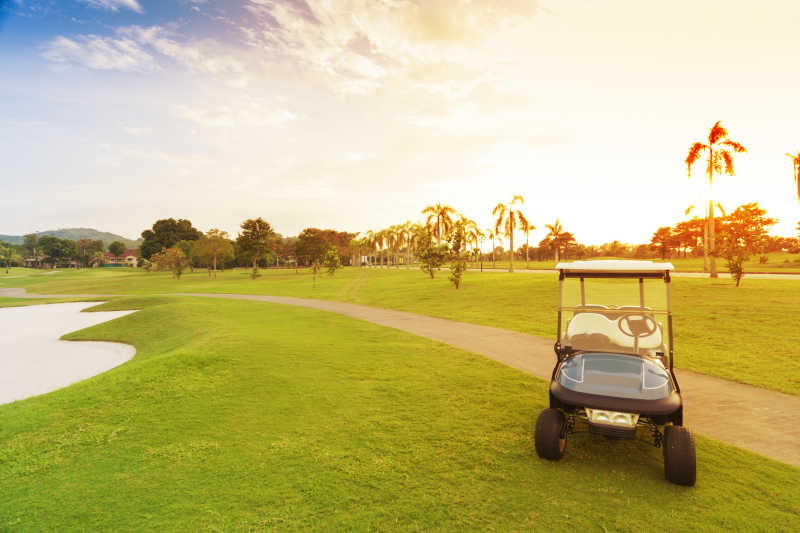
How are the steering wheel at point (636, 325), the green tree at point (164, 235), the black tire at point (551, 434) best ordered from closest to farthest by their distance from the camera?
the black tire at point (551, 434) → the steering wheel at point (636, 325) → the green tree at point (164, 235)

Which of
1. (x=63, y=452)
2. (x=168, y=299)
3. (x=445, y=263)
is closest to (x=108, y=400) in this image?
(x=63, y=452)

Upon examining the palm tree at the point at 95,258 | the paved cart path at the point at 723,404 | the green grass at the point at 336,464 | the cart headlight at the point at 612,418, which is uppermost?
the palm tree at the point at 95,258

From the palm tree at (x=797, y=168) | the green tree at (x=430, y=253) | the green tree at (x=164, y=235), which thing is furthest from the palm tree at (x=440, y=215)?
the green tree at (x=164, y=235)

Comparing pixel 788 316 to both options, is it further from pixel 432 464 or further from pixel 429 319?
pixel 432 464

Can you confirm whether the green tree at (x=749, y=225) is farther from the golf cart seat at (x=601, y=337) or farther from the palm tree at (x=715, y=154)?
the golf cart seat at (x=601, y=337)

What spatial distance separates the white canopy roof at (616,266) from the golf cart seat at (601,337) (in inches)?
27.2

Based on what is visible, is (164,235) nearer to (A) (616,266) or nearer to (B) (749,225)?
(A) (616,266)

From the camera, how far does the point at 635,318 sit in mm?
5730

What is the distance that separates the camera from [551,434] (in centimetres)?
510

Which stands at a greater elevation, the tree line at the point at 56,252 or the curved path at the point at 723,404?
the tree line at the point at 56,252

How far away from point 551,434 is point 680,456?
1410 mm

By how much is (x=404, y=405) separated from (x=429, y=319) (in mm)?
11808

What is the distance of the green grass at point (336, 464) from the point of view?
13.6 feet

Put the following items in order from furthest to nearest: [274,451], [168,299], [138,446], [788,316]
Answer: [168,299], [788,316], [138,446], [274,451]
